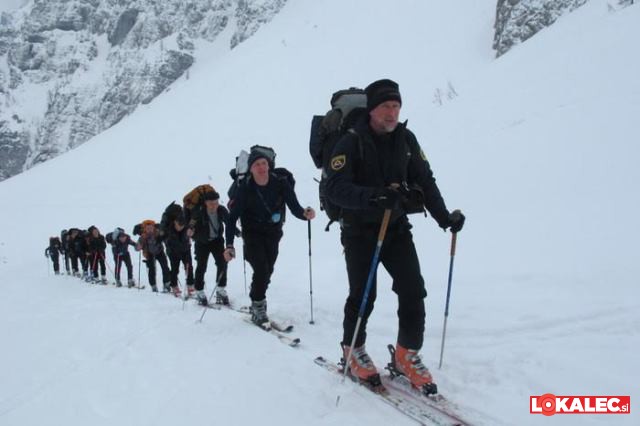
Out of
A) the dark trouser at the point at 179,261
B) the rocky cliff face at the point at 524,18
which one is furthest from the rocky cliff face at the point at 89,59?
the dark trouser at the point at 179,261

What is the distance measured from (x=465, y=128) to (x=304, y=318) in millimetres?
7781

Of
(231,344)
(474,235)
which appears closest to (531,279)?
(474,235)

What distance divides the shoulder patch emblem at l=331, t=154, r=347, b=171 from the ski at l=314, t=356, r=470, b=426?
1.68 metres

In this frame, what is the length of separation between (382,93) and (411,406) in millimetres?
2210

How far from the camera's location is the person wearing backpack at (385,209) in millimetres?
3391

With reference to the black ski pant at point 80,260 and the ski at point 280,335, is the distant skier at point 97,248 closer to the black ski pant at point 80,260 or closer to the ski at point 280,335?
the black ski pant at point 80,260

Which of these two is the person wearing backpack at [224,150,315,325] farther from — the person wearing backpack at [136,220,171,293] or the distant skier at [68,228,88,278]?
the distant skier at [68,228,88,278]

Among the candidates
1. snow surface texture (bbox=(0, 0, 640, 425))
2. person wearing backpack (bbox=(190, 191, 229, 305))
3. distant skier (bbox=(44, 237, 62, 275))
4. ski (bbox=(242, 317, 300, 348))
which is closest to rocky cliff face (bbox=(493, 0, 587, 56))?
snow surface texture (bbox=(0, 0, 640, 425))

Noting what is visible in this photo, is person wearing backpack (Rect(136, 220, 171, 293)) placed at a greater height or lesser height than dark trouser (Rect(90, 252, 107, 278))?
greater

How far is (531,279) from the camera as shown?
5.46 meters

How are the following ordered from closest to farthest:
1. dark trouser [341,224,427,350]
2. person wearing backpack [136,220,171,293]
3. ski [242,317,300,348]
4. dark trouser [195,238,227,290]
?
dark trouser [341,224,427,350], ski [242,317,300,348], dark trouser [195,238,227,290], person wearing backpack [136,220,171,293]

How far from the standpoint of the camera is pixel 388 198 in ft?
10.4

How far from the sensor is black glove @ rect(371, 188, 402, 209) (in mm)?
3160

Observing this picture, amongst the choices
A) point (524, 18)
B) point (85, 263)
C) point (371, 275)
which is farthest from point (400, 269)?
point (524, 18)
